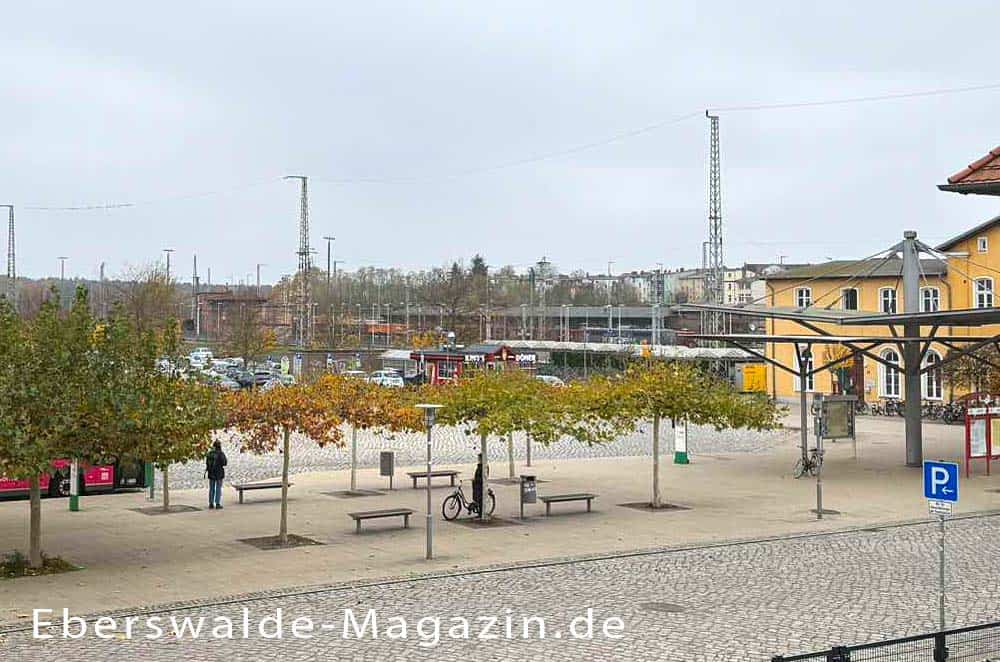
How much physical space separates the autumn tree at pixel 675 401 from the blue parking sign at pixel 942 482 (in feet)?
45.7

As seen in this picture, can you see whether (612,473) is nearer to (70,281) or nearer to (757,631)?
(757,631)

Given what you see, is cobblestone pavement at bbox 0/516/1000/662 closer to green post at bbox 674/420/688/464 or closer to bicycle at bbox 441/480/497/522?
bicycle at bbox 441/480/497/522

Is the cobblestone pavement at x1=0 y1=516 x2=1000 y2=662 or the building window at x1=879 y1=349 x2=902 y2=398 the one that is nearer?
the cobblestone pavement at x1=0 y1=516 x2=1000 y2=662

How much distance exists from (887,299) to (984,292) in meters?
6.56

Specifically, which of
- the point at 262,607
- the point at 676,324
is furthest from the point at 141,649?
the point at 676,324

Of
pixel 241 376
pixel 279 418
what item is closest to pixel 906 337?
pixel 279 418

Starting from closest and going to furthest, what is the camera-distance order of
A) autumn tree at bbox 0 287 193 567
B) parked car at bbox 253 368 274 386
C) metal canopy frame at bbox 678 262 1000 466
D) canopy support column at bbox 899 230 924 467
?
autumn tree at bbox 0 287 193 567, metal canopy frame at bbox 678 262 1000 466, canopy support column at bbox 899 230 924 467, parked car at bbox 253 368 274 386

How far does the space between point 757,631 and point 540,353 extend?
279 ft

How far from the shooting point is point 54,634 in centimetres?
1605

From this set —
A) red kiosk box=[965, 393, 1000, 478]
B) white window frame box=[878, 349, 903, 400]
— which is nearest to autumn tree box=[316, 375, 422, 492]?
red kiosk box=[965, 393, 1000, 478]

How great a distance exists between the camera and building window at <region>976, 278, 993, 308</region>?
65.1 m

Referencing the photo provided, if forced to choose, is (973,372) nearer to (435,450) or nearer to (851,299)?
(851,299)

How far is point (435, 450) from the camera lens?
46.5m

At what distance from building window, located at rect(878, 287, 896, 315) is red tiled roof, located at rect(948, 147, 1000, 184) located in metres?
48.9
